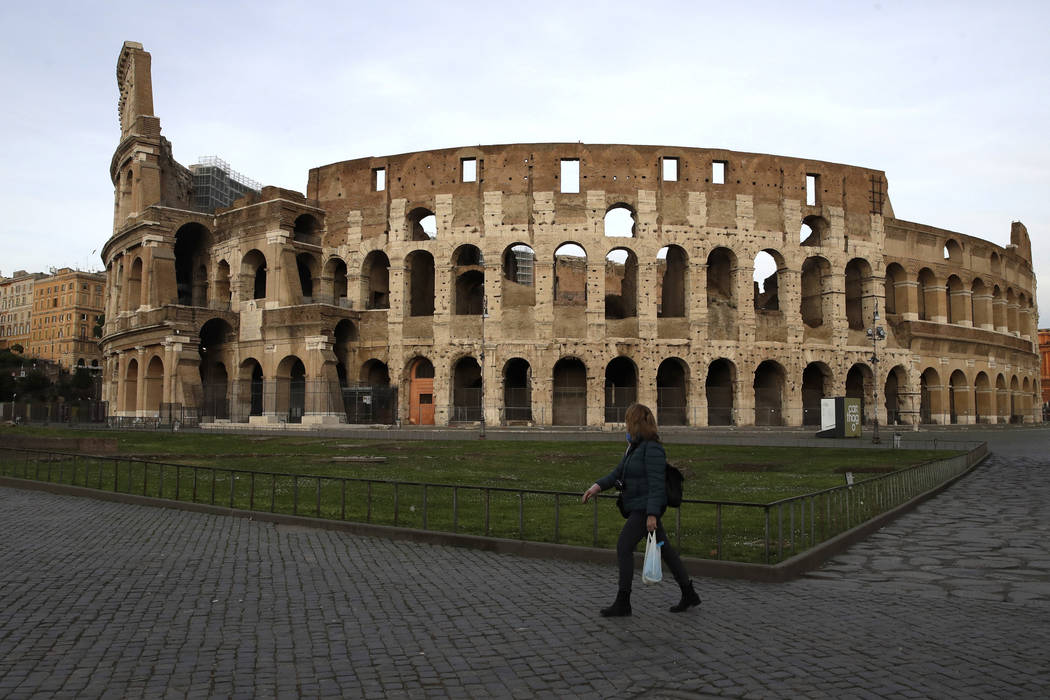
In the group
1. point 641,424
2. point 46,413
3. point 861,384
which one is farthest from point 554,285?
point 641,424

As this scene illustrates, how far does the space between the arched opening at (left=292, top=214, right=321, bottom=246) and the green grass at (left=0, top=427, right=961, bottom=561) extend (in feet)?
58.5

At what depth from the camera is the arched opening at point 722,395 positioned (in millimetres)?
40969

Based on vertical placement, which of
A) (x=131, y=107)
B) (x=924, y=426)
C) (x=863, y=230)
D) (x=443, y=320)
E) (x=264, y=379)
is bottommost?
(x=924, y=426)

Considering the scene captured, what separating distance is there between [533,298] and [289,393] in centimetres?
1368

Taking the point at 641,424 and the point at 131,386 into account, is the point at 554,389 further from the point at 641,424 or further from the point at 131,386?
the point at 641,424

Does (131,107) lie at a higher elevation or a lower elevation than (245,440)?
higher

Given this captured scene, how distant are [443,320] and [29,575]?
3345 cm

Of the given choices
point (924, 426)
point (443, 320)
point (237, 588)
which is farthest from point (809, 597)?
point (924, 426)

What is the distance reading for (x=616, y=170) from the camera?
132 ft

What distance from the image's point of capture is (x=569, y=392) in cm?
4109

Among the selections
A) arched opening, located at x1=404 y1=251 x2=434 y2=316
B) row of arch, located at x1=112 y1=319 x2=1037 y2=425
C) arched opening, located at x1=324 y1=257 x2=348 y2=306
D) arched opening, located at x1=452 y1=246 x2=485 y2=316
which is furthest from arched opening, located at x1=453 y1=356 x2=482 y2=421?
arched opening, located at x1=324 y1=257 x2=348 y2=306

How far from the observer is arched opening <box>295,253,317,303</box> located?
4371 cm

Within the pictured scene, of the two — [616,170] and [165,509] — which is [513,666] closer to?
[165,509]

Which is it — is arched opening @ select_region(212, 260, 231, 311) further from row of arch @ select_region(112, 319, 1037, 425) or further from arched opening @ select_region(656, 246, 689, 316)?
arched opening @ select_region(656, 246, 689, 316)
